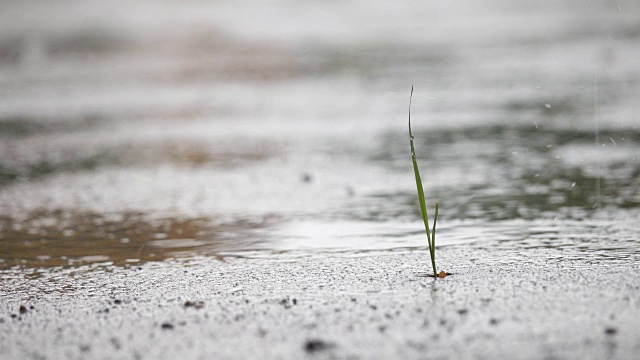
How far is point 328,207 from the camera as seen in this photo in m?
6.85

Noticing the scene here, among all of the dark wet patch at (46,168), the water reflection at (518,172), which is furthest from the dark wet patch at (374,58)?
the dark wet patch at (46,168)

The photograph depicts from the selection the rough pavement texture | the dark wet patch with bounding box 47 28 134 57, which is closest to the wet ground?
the rough pavement texture

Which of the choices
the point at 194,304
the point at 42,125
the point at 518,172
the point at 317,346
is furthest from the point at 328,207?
the point at 42,125

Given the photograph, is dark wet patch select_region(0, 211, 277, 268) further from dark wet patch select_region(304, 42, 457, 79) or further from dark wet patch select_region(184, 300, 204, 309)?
dark wet patch select_region(304, 42, 457, 79)

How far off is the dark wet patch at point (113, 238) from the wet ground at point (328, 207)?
3 centimetres

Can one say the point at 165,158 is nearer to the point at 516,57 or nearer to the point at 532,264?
the point at 532,264

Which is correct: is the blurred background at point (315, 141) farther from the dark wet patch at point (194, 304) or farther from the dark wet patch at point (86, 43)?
the dark wet patch at point (194, 304)

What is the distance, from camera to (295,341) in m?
3.74

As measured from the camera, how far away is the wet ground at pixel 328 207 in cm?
393

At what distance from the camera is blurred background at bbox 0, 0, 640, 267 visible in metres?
6.07

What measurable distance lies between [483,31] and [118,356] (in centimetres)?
1957

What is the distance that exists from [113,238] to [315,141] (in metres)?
4.38

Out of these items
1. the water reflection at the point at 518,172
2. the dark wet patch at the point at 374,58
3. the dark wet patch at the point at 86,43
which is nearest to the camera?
the water reflection at the point at 518,172

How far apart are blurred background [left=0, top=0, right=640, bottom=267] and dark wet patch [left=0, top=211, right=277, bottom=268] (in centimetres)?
2
